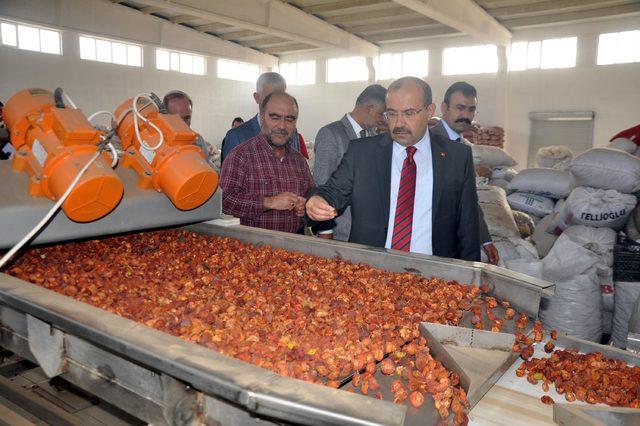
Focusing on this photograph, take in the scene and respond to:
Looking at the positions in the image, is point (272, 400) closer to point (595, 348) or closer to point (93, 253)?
point (595, 348)

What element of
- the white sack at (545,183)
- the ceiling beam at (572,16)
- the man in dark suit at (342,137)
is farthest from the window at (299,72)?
the man in dark suit at (342,137)

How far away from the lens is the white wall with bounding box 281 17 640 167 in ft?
36.5

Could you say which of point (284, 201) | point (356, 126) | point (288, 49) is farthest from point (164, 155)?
point (288, 49)

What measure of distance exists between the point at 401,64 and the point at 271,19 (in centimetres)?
478

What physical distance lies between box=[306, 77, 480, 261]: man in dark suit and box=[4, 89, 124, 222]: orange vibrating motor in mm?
977

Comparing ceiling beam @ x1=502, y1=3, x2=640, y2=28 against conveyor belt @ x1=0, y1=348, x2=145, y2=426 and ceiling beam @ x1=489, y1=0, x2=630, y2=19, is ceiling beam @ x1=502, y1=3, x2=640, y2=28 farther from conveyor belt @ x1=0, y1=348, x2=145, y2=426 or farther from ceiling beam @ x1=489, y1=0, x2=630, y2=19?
conveyor belt @ x1=0, y1=348, x2=145, y2=426

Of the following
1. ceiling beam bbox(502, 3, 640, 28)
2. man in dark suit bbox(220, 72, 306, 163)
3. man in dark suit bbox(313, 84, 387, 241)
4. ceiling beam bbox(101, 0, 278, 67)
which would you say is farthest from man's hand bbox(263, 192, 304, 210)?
ceiling beam bbox(101, 0, 278, 67)

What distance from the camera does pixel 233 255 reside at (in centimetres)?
215

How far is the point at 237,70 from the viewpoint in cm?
1739

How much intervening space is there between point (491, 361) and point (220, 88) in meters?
16.6

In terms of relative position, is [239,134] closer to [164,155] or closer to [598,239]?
[164,155]

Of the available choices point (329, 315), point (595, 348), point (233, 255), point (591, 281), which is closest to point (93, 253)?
point (233, 255)

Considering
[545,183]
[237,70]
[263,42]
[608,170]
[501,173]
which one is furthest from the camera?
[237,70]

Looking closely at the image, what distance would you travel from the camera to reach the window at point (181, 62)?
1505 centimetres
